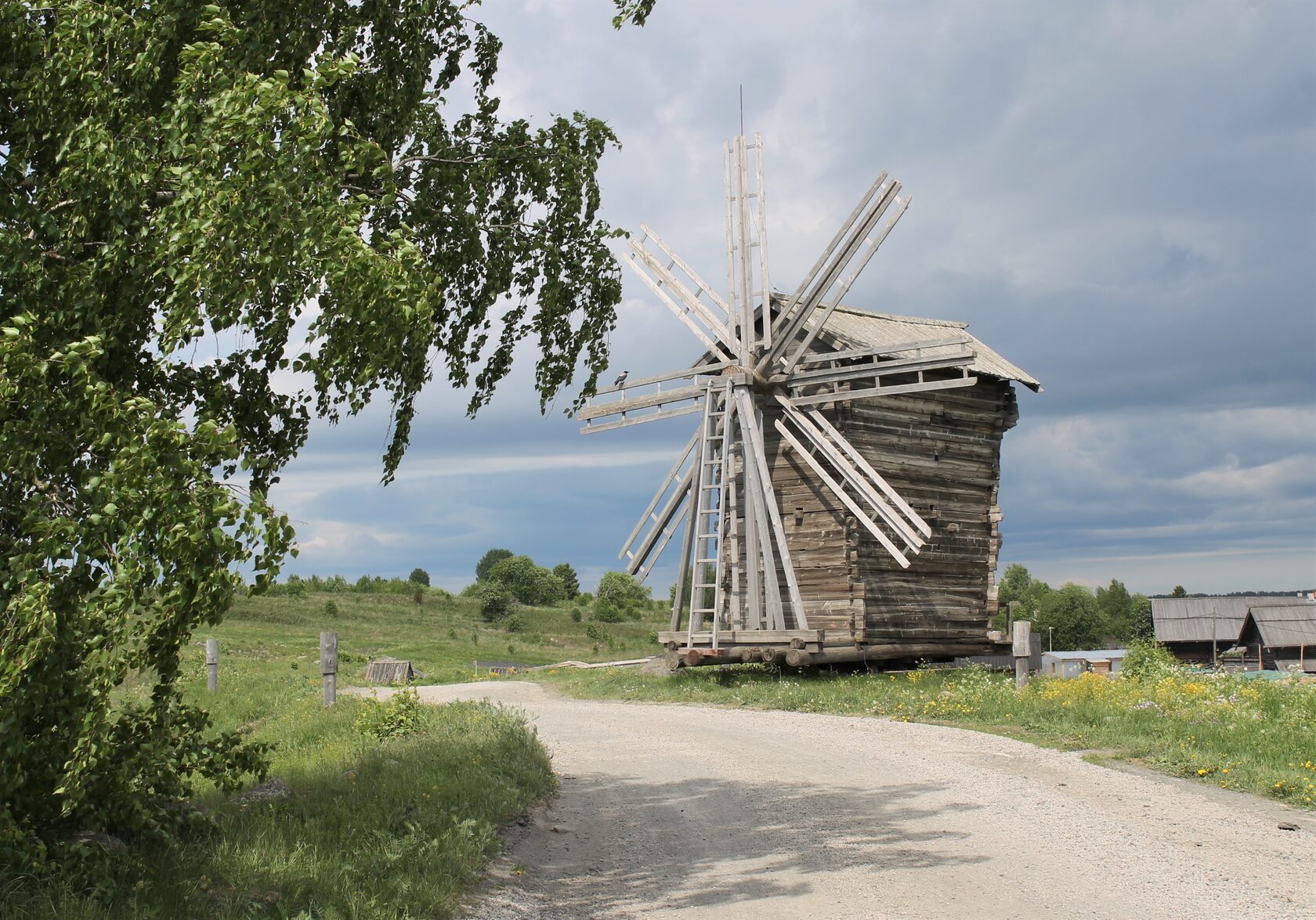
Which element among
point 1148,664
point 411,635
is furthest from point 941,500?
point 411,635

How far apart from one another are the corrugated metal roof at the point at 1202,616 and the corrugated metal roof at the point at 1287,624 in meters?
0.55

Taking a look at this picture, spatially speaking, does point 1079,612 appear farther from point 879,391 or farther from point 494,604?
point 879,391

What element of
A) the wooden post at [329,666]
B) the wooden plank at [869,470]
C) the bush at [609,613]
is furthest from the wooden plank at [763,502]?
the bush at [609,613]

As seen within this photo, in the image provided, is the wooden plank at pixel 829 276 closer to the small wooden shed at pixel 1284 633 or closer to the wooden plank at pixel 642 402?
the wooden plank at pixel 642 402

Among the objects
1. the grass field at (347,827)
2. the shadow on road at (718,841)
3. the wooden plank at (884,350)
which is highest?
the wooden plank at (884,350)

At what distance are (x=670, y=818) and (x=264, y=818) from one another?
359 cm

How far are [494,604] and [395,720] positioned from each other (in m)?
48.3

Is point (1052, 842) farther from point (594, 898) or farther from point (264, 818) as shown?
point (264, 818)

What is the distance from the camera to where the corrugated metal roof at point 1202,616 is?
52.4 metres

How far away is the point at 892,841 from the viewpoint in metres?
9.24

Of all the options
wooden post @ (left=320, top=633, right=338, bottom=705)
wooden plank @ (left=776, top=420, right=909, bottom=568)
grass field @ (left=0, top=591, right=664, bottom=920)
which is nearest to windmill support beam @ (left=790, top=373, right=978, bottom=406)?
wooden plank @ (left=776, top=420, right=909, bottom=568)

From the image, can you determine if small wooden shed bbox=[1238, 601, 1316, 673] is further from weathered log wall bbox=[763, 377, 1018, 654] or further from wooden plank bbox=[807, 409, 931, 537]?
wooden plank bbox=[807, 409, 931, 537]

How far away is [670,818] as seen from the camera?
10.2 metres

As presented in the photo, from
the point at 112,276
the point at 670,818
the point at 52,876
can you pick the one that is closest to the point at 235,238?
the point at 112,276
